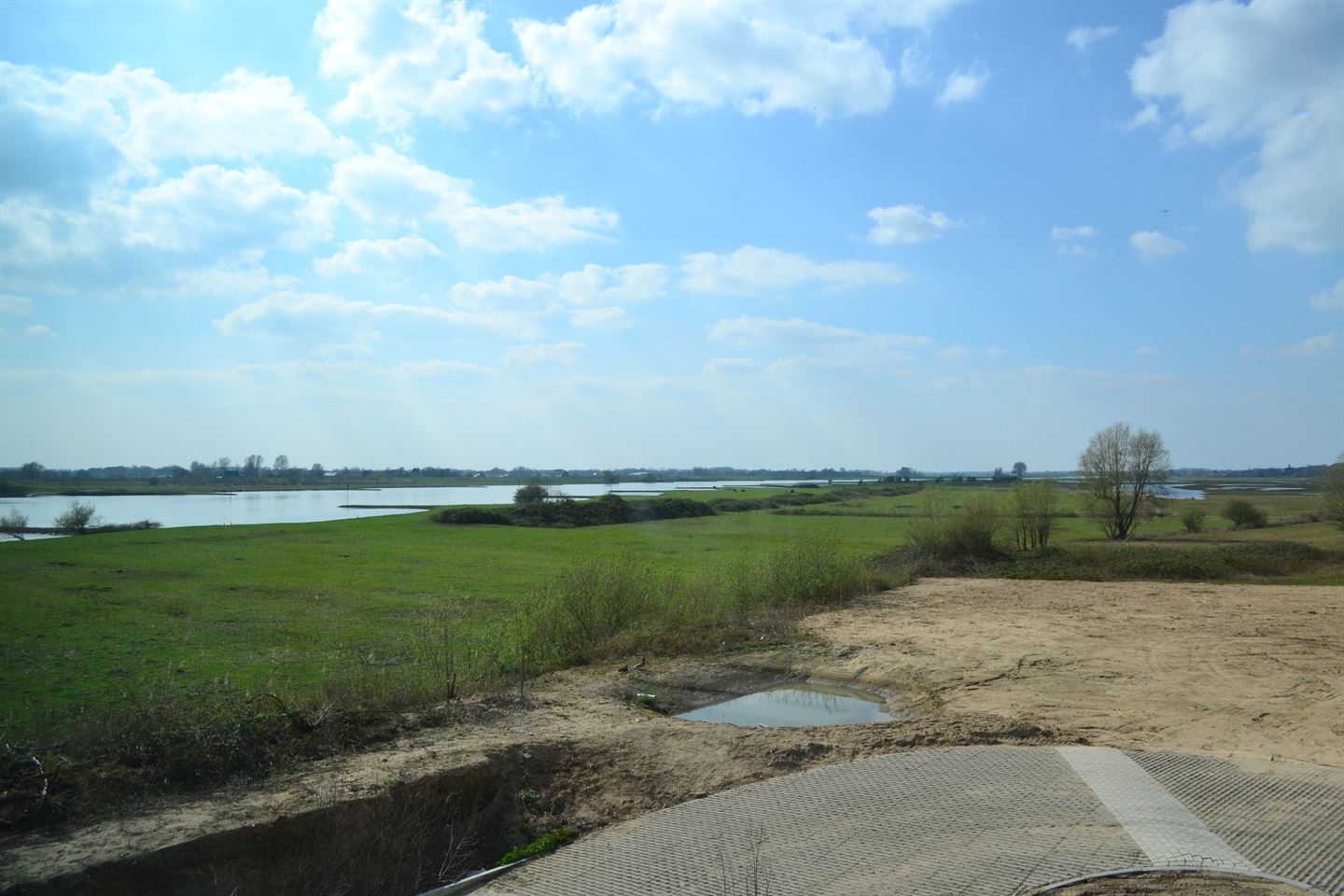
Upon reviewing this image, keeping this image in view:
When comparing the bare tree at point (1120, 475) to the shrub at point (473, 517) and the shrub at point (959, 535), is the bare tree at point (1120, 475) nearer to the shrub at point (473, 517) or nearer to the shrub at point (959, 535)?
the shrub at point (959, 535)

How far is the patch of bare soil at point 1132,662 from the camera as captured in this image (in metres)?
9.21

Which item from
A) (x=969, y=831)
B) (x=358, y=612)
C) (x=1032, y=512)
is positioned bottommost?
(x=358, y=612)

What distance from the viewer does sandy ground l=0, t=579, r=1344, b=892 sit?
6.18 metres

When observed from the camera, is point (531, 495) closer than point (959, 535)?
No

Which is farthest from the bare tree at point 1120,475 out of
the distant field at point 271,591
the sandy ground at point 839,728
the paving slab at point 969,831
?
the paving slab at point 969,831

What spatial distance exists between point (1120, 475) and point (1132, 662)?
40.9m

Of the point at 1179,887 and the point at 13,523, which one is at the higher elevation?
the point at 13,523

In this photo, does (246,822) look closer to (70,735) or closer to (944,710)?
(70,735)

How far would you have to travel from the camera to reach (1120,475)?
160ft

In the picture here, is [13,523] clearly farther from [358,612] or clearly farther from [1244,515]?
[1244,515]

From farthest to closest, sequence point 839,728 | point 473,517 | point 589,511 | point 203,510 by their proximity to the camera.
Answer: point 203,510 → point 589,511 → point 473,517 → point 839,728

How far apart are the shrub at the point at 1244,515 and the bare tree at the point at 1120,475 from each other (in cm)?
459

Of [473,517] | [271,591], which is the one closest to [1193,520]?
[473,517]

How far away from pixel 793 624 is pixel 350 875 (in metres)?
11.8
